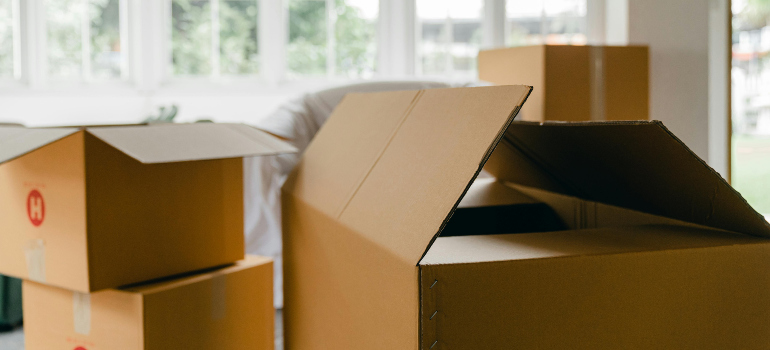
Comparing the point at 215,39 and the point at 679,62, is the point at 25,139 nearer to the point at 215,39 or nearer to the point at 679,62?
the point at 679,62

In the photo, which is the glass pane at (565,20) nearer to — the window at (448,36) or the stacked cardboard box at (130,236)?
the window at (448,36)

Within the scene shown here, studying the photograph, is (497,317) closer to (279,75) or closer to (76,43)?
(279,75)

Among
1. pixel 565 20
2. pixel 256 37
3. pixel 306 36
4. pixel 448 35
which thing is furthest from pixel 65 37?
pixel 565 20

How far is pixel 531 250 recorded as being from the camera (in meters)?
0.52

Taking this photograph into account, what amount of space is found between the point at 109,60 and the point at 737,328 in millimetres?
3890

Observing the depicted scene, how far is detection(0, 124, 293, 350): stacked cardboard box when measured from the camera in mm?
801

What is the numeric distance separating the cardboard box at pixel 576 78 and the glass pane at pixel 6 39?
3098mm

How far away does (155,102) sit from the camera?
144 inches

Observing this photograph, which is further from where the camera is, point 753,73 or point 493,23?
point 753,73

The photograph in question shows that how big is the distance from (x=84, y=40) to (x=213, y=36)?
80 centimetres

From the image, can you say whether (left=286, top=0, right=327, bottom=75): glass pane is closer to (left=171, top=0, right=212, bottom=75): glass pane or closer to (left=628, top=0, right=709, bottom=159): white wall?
(left=171, top=0, right=212, bottom=75): glass pane

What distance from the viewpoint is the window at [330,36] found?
3799 millimetres

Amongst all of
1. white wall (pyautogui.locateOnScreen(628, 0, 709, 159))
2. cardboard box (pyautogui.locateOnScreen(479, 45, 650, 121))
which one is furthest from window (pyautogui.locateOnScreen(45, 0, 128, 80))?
white wall (pyautogui.locateOnScreen(628, 0, 709, 159))

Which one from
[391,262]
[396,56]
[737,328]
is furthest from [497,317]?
[396,56]
